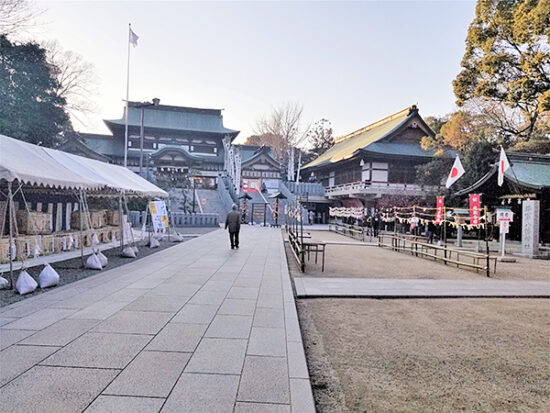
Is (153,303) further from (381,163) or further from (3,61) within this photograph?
(381,163)

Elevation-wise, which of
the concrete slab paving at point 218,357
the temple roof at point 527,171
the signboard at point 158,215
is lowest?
the concrete slab paving at point 218,357

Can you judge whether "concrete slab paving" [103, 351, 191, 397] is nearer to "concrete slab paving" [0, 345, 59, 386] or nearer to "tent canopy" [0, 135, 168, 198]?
"concrete slab paving" [0, 345, 59, 386]

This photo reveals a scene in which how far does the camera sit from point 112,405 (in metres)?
2.46

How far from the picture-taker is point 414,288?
679cm

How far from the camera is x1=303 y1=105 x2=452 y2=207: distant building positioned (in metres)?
26.0

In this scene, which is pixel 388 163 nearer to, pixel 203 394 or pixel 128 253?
pixel 128 253

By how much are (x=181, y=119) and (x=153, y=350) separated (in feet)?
129

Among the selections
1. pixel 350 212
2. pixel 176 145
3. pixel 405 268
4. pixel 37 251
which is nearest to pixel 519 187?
pixel 405 268

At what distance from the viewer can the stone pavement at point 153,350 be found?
2.56 meters

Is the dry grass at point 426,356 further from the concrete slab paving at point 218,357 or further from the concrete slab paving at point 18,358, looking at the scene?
the concrete slab paving at point 18,358

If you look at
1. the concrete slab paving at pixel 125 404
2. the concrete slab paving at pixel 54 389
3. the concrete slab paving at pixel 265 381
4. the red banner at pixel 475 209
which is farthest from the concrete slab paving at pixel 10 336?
the red banner at pixel 475 209

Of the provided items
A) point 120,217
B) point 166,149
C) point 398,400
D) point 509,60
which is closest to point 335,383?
point 398,400

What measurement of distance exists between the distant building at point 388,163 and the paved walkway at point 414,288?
58.9 ft

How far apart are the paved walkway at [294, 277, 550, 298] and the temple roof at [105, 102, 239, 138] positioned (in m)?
33.6
